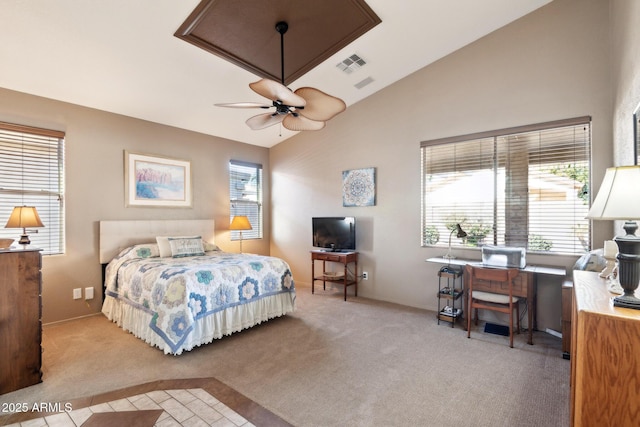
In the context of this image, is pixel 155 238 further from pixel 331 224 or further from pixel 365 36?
pixel 365 36

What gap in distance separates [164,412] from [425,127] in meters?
4.16

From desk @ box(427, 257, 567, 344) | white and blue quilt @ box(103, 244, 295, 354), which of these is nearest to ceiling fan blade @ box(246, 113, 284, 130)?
white and blue quilt @ box(103, 244, 295, 354)

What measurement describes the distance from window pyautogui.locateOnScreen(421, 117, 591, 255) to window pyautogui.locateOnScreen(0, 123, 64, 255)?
4663 millimetres

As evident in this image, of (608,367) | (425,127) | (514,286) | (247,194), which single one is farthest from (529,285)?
(247,194)

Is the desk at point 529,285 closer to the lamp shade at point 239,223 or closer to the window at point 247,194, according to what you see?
the lamp shade at point 239,223

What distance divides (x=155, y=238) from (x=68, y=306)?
49.4 inches

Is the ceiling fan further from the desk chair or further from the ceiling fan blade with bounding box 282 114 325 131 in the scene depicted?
the desk chair

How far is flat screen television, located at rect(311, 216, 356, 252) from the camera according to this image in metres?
4.80

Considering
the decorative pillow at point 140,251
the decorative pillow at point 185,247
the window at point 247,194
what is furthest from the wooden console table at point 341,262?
the decorative pillow at point 140,251

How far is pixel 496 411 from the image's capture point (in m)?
2.04

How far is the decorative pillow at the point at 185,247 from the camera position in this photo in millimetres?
4118

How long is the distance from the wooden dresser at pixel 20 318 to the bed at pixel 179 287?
837 mm

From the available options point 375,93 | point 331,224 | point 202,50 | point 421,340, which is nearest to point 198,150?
point 202,50

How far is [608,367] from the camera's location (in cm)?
124
